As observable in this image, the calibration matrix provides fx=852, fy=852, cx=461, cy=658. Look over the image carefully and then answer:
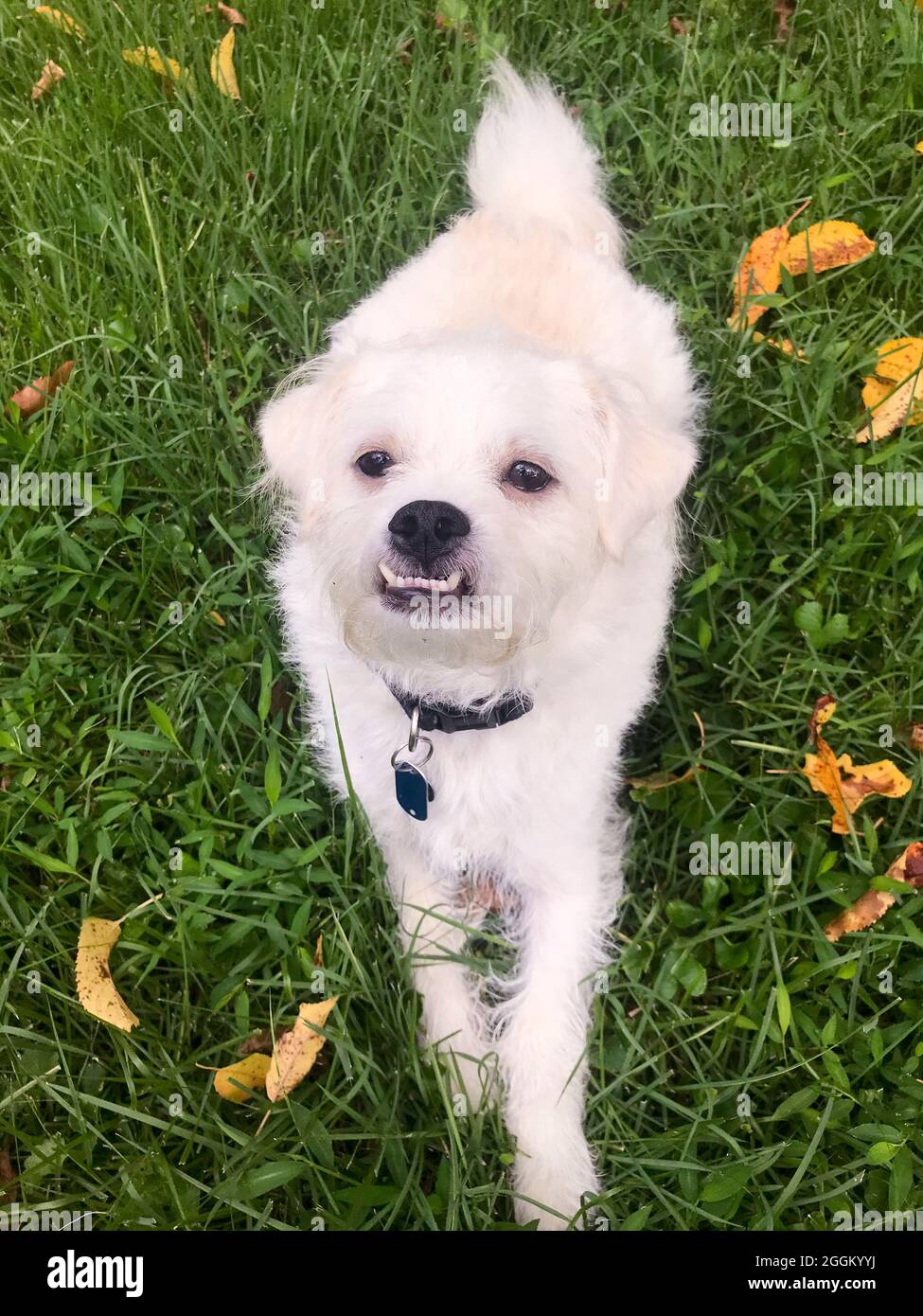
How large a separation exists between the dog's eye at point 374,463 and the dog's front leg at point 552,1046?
3.63 feet

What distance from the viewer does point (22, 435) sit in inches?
111

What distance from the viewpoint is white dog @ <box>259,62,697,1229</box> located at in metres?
1.70

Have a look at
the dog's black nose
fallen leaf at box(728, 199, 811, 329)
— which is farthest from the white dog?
fallen leaf at box(728, 199, 811, 329)

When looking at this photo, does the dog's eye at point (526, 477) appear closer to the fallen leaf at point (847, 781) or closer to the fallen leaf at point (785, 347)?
the fallen leaf at point (847, 781)

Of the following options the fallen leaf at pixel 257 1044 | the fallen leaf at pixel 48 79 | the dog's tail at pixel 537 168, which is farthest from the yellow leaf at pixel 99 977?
the fallen leaf at pixel 48 79

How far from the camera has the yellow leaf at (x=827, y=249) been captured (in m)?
3.07

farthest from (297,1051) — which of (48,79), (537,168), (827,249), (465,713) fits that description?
(48,79)

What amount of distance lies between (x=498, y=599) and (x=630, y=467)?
18.6 inches

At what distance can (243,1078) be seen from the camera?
1.97m

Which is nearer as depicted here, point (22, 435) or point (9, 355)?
point (22, 435)

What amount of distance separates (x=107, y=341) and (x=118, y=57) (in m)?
1.44

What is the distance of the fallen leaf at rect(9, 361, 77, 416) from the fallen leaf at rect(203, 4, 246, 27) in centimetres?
175
